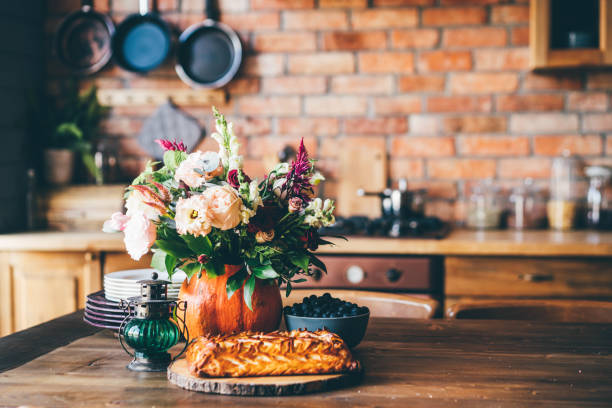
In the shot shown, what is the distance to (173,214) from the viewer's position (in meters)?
1.09

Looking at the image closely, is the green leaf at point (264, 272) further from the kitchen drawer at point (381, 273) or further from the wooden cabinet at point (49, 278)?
the wooden cabinet at point (49, 278)

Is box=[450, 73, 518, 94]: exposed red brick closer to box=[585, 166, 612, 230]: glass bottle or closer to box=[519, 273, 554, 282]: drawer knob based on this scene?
box=[585, 166, 612, 230]: glass bottle

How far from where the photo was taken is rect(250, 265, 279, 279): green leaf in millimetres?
1071

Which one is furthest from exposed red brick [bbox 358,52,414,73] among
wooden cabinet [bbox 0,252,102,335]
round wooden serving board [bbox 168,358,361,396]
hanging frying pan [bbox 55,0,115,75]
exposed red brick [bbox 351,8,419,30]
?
round wooden serving board [bbox 168,358,361,396]

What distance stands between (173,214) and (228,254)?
120mm

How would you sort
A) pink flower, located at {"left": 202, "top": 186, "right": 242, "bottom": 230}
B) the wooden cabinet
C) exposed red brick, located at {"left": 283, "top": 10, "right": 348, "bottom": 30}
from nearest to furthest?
pink flower, located at {"left": 202, "top": 186, "right": 242, "bottom": 230}, the wooden cabinet, exposed red brick, located at {"left": 283, "top": 10, "right": 348, "bottom": 30}

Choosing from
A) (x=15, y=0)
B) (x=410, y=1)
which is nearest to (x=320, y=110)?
(x=410, y=1)

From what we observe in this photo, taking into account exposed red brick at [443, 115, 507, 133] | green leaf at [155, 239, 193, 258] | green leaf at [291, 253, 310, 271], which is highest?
exposed red brick at [443, 115, 507, 133]

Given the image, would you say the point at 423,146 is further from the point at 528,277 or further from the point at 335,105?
the point at 528,277

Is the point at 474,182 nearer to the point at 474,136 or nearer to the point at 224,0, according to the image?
the point at 474,136

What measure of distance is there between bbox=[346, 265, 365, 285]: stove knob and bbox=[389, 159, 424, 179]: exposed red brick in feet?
2.39

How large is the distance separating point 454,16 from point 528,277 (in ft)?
4.14

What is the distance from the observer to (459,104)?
9.18 ft

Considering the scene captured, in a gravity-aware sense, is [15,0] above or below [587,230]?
above
